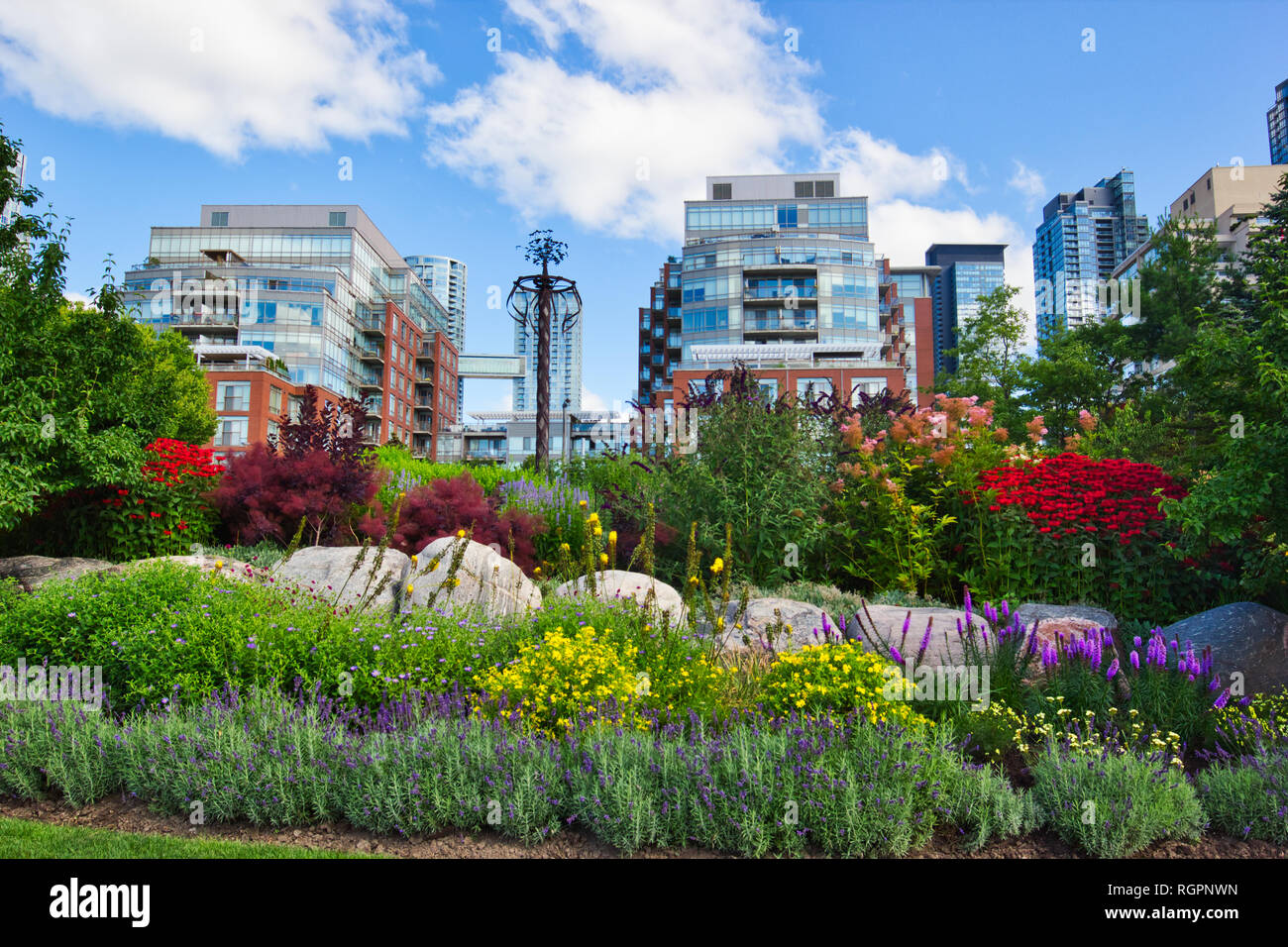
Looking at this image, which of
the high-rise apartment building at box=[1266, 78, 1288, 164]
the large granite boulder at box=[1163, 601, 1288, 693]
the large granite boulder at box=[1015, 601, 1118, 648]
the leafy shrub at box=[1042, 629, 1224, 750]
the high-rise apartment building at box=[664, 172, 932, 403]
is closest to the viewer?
the leafy shrub at box=[1042, 629, 1224, 750]

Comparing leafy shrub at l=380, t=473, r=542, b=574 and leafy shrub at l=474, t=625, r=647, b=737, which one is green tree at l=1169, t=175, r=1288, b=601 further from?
leafy shrub at l=380, t=473, r=542, b=574

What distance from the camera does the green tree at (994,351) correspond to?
3119 centimetres

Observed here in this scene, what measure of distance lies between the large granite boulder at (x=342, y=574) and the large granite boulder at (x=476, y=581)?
0.22 metres

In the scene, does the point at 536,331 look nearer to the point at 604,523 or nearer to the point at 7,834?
the point at 604,523

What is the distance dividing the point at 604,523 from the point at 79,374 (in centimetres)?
653

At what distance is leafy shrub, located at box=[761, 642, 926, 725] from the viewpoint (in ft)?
14.9

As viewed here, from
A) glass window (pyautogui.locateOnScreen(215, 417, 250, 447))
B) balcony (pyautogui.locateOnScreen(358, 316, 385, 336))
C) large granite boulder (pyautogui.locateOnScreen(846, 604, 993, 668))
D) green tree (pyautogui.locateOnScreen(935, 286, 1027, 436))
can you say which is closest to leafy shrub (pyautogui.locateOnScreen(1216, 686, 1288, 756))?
large granite boulder (pyautogui.locateOnScreen(846, 604, 993, 668))

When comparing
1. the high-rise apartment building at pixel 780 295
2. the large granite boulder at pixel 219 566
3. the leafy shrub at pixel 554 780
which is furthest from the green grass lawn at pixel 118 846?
the high-rise apartment building at pixel 780 295

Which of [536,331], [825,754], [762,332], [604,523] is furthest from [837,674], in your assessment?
[762,332]

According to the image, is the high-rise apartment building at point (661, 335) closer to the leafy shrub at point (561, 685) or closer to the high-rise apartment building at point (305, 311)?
the high-rise apartment building at point (305, 311)

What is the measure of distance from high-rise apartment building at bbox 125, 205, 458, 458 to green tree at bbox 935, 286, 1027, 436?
40.4 metres

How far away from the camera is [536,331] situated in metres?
14.1

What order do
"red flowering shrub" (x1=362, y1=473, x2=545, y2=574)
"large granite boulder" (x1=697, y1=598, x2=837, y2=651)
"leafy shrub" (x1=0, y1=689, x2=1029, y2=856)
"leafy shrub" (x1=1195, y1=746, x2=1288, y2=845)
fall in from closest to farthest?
"leafy shrub" (x1=0, y1=689, x2=1029, y2=856)
"leafy shrub" (x1=1195, y1=746, x2=1288, y2=845)
"large granite boulder" (x1=697, y1=598, x2=837, y2=651)
"red flowering shrub" (x1=362, y1=473, x2=545, y2=574)
